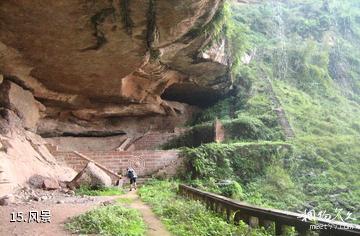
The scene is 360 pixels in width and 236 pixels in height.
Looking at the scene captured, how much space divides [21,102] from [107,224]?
10.4 metres

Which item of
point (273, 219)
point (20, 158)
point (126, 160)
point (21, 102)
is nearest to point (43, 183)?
point (20, 158)

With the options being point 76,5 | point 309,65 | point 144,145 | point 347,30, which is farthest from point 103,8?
point 347,30

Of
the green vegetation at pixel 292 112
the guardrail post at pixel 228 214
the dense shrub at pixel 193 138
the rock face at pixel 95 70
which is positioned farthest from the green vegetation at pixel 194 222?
the dense shrub at pixel 193 138

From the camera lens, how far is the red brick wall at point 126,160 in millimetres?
15195

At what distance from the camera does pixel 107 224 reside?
5.93 meters

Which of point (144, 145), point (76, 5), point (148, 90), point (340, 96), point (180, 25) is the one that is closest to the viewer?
point (76, 5)

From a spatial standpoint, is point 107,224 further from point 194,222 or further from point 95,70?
point 95,70

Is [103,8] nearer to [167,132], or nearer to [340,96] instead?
[167,132]

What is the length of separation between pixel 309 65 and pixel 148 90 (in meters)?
13.5

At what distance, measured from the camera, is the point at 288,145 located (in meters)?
17.1

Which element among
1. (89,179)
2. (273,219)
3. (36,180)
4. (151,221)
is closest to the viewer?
(273,219)

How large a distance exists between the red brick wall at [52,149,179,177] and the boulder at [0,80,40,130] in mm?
1732

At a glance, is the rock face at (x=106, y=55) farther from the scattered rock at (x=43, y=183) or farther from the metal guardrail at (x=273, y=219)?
the metal guardrail at (x=273, y=219)

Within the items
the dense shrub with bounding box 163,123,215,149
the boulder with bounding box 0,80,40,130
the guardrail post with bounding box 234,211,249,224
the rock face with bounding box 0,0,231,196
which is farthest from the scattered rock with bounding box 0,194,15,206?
the dense shrub with bounding box 163,123,215,149
